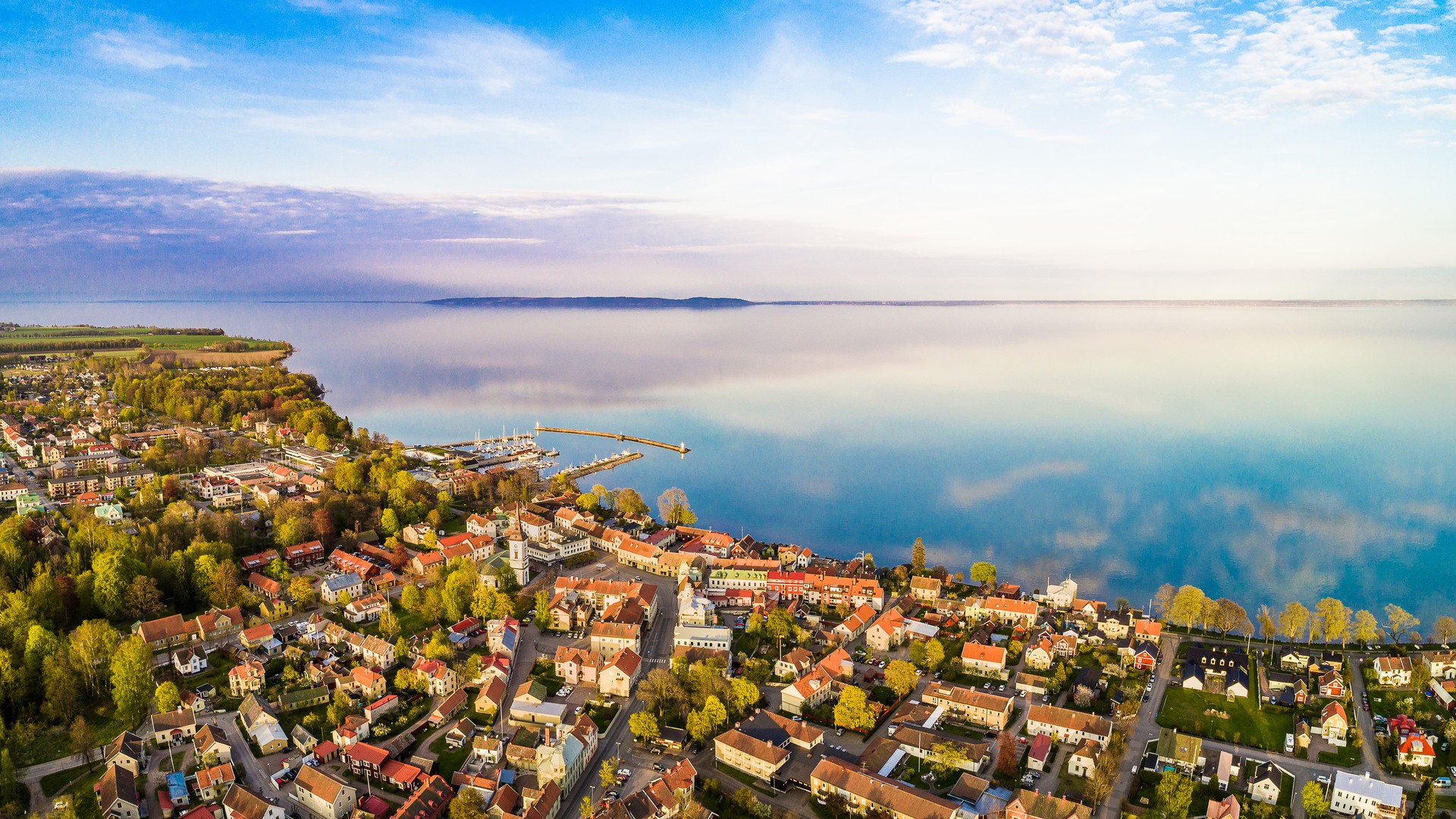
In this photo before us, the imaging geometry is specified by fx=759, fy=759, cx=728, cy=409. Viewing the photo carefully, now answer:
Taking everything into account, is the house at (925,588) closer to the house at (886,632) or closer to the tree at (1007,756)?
the house at (886,632)

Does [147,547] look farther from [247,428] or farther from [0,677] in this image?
[247,428]

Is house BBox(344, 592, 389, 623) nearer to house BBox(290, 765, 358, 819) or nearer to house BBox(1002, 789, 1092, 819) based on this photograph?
house BBox(290, 765, 358, 819)

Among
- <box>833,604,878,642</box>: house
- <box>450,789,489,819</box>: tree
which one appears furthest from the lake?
<box>450,789,489,819</box>: tree

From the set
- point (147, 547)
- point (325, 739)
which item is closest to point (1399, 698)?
point (325, 739)

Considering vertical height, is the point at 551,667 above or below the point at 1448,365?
below

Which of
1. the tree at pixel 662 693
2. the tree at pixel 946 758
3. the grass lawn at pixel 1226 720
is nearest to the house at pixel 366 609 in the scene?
the tree at pixel 662 693

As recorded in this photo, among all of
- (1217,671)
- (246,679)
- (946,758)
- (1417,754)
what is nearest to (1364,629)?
(1217,671)
